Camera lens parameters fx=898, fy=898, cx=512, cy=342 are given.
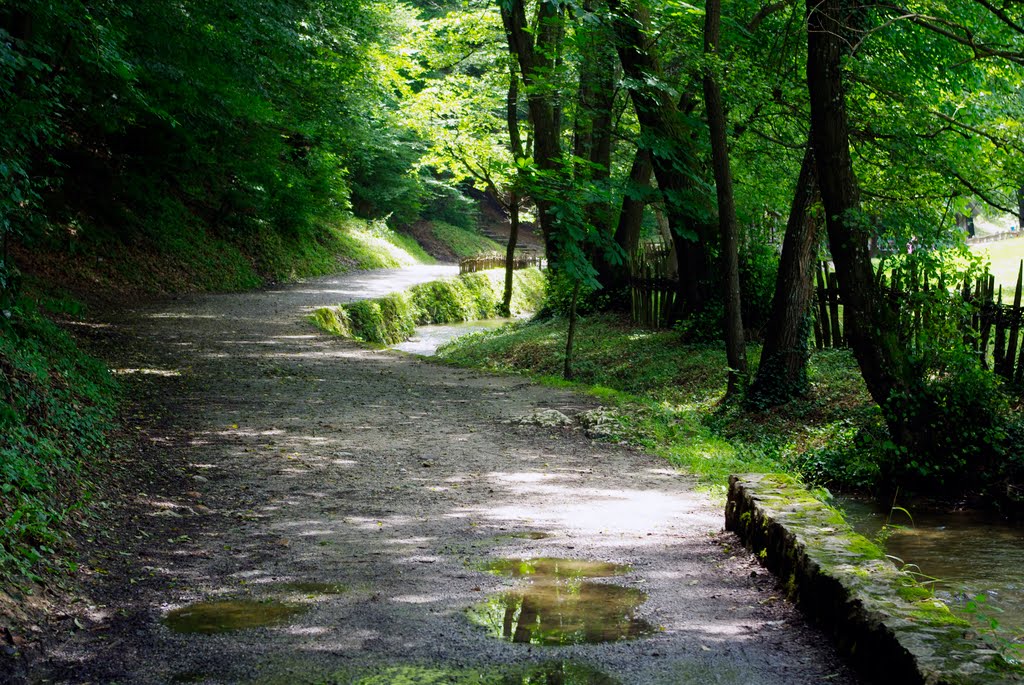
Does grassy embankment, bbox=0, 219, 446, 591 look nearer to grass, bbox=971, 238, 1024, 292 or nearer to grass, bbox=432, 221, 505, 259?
grass, bbox=971, 238, 1024, 292

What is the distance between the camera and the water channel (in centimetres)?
588

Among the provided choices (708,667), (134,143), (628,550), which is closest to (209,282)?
(134,143)

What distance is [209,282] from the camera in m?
24.9

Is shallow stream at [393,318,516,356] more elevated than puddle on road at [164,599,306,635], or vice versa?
shallow stream at [393,318,516,356]

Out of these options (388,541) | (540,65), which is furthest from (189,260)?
(388,541)

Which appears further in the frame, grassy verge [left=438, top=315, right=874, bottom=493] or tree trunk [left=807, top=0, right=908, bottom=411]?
grassy verge [left=438, top=315, right=874, bottom=493]

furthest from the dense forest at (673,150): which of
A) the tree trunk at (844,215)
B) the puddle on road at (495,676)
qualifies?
the puddle on road at (495,676)

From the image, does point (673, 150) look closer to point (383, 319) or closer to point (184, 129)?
point (184, 129)

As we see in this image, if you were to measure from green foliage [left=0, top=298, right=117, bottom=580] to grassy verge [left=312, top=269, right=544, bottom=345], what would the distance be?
9966mm

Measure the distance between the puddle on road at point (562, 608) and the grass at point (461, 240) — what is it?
169 feet

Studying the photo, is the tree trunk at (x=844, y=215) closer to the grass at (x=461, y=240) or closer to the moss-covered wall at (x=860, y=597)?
the moss-covered wall at (x=860, y=597)

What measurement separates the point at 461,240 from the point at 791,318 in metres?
48.4

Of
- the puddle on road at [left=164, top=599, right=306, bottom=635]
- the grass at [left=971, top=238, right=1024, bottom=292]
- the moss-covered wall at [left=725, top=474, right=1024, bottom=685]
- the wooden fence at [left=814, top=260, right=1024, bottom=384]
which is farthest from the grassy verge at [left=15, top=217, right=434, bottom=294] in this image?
the grass at [left=971, top=238, right=1024, bottom=292]

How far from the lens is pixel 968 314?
8406mm
